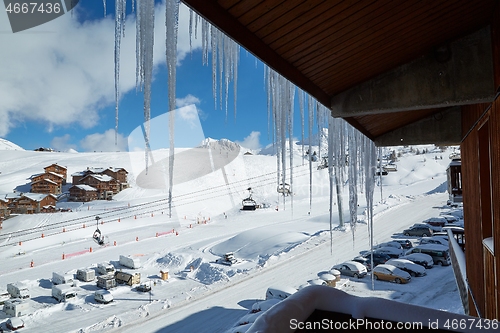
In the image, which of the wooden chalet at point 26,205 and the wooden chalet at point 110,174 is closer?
the wooden chalet at point 26,205

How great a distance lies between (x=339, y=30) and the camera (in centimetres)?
228

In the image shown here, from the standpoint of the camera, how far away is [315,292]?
1.97 m

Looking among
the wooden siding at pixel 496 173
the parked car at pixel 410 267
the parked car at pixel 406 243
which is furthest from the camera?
the parked car at pixel 406 243

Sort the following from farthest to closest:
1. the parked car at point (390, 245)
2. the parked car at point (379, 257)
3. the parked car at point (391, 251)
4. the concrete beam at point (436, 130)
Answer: the parked car at point (390, 245), the parked car at point (391, 251), the parked car at point (379, 257), the concrete beam at point (436, 130)

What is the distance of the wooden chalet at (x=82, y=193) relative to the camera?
116 ft

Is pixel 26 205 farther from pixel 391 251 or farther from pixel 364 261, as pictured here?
pixel 391 251

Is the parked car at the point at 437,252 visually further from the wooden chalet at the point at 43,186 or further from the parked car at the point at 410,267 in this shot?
the wooden chalet at the point at 43,186

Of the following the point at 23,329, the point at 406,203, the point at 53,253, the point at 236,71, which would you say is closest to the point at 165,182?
the point at 53,253

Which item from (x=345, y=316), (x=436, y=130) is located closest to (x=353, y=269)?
(x=436, y=130)

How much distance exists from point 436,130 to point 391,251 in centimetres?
1086

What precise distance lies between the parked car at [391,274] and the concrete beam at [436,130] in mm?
7145

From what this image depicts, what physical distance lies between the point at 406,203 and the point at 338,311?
31966mm

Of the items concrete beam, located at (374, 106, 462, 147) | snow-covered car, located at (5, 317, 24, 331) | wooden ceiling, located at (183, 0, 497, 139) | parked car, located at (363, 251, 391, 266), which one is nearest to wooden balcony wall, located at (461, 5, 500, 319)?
concrete beam, located at (374, 106, 462, 147)

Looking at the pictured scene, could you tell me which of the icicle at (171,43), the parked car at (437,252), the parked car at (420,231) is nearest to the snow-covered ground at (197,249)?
the parked car at (437,252)
